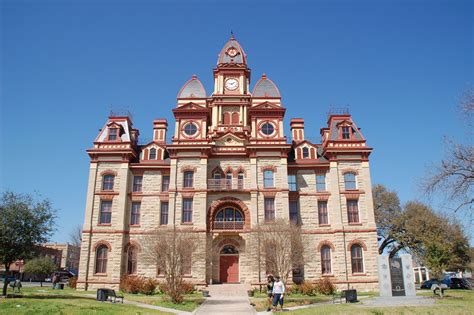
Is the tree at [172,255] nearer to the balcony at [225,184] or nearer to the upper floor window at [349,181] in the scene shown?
the balcony at [225,184]

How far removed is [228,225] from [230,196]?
2780mm

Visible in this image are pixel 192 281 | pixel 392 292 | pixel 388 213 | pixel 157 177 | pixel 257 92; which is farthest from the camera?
pixel 388 213

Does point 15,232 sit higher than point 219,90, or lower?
lower

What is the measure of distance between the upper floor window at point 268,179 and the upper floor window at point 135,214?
1287 cm

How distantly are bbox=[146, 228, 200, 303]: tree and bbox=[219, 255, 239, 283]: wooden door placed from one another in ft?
28.4

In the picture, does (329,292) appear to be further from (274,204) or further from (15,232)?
(15,232)

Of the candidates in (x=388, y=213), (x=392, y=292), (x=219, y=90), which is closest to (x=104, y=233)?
(x=219, y=90)

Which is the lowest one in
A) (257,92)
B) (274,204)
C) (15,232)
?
(15,232)

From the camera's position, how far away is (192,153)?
39.1m

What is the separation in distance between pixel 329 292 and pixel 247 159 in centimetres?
1468

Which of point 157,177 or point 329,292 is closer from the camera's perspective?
point 329,292

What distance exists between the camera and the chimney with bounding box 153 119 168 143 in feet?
146

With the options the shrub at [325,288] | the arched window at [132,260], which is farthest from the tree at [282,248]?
the arched window at [132,260]

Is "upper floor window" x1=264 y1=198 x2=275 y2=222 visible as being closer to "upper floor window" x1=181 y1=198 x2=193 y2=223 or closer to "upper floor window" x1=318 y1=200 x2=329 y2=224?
"upper floor window" x1=318 y1=200 x2=329 y2=224
